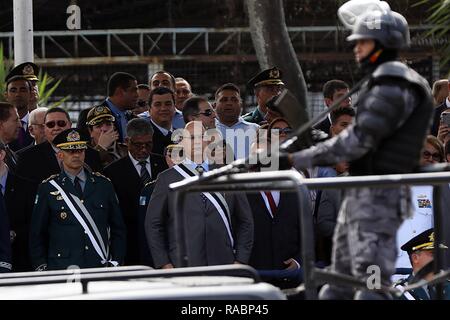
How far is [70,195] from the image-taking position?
8.96 metres

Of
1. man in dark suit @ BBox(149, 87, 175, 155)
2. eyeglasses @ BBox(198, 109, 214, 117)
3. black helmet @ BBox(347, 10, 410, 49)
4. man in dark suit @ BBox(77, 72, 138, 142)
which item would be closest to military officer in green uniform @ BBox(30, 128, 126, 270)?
eyeglasses @ BBox(198, 109, 214, 117)

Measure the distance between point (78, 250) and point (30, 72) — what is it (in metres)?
3.09

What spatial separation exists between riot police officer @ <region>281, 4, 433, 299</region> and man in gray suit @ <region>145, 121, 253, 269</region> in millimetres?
3059

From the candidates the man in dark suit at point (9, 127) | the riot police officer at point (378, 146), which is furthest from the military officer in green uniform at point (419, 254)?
the man in dark suit at point (9, 127)

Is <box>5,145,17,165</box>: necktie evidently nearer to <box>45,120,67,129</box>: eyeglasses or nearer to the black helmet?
<box>45,120,67,129</box>: eyeglasses

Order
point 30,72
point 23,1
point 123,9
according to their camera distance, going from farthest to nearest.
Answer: point 123,9
point 23,1
point 30,72

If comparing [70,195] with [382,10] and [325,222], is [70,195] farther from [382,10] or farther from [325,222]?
[382,10]

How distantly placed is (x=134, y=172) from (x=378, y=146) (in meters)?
4.21

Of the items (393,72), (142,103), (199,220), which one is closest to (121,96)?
(142,103)

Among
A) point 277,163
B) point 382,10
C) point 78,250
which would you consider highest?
point 382,10

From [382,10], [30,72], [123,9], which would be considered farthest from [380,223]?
[123,9]

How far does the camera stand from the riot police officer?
17.9 ft

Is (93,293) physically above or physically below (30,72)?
below

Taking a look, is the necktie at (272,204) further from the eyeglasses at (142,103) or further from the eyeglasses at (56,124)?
the eyeglasses at (142,103)
